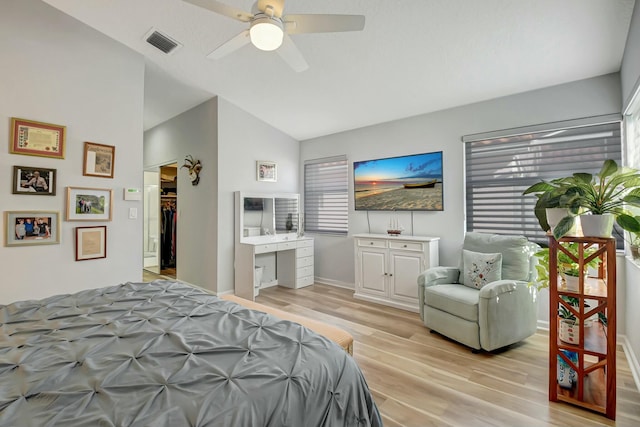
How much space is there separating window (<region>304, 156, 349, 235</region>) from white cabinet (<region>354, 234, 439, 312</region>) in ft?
2.71

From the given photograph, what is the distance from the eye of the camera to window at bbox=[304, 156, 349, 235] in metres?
4.79

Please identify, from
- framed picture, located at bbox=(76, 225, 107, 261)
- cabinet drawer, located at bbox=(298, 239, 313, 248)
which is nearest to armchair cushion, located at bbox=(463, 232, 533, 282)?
cabinet drawer, located at bbox=(298, 239, 313, 248)

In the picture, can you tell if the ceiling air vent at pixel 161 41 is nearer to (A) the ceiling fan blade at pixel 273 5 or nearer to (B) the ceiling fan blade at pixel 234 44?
(B) the ceiling fan blade at pixel 234 44

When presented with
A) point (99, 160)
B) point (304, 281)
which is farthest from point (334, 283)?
point (99, 160)

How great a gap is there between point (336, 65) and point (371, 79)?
0.43 metres

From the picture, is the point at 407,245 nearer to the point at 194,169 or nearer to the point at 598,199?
the point at 598,199

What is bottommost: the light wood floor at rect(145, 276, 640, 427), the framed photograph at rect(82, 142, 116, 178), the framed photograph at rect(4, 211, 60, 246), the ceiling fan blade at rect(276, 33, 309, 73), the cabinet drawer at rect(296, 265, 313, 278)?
the light wood floor at rect(145, 276, 640, 427)

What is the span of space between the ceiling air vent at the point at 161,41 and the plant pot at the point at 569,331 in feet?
13.7

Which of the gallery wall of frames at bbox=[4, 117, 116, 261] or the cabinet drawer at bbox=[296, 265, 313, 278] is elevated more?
the gallery wall of frames at bbox=[4, 117, 116, 261]

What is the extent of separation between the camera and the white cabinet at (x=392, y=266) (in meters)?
3.58

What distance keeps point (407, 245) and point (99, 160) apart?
351 cm

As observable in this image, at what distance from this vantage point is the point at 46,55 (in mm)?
2746

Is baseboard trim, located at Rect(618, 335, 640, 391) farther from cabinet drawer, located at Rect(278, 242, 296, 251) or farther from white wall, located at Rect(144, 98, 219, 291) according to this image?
white wall, located at Rect(144, 98, 219, 291)

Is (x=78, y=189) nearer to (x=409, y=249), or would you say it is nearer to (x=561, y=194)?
(x=409, y=249)
